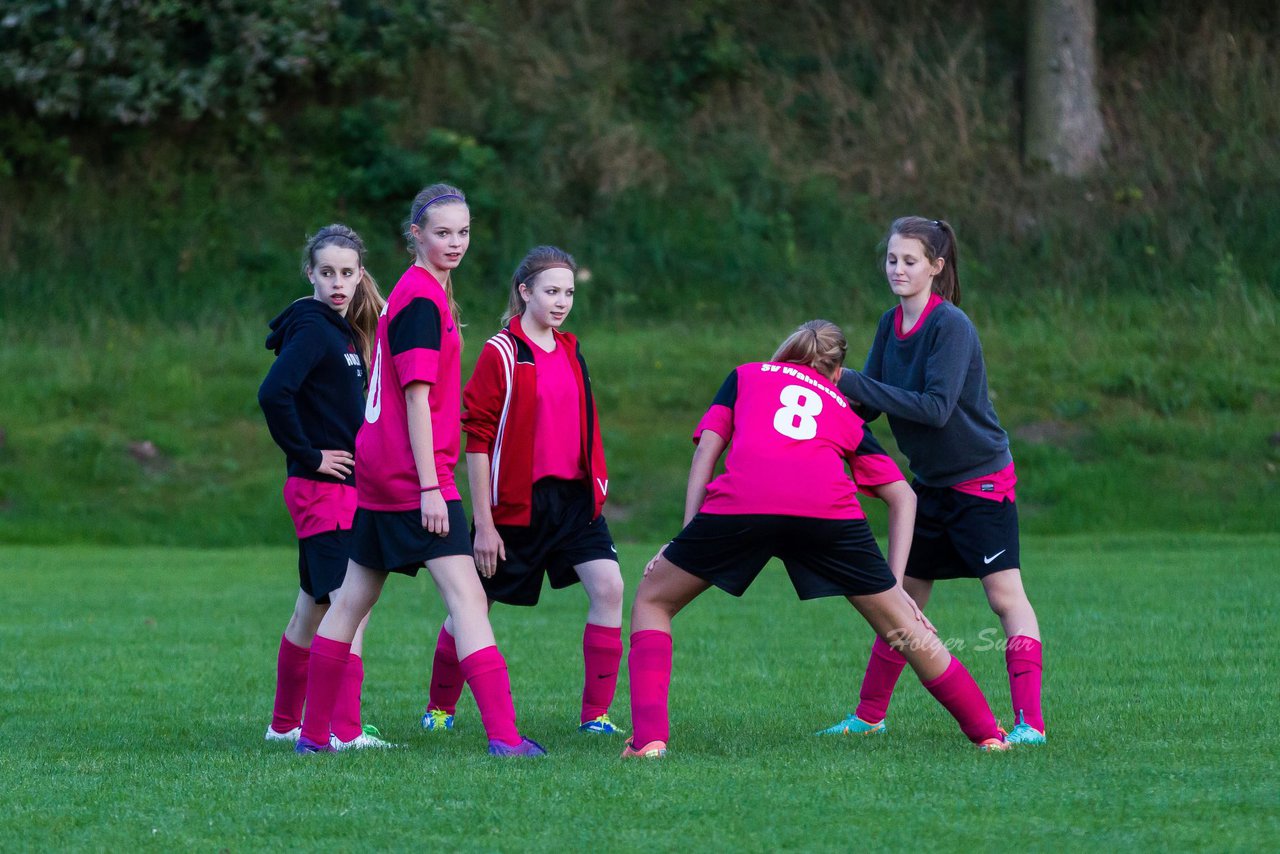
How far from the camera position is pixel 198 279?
20.5 m

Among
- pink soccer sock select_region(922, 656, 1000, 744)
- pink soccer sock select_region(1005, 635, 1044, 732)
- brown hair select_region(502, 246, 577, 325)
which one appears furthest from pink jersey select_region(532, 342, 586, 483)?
pink soccer sock select_region(1005, 635, 1044, 732)

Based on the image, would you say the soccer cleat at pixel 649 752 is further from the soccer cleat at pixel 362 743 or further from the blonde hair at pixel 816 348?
the blonde hair at pixel 816 348

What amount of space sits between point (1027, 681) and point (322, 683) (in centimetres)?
238

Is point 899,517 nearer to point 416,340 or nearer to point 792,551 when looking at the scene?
point 792,551

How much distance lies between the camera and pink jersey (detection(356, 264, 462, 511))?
5289mm

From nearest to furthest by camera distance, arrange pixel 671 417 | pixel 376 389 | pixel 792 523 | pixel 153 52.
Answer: pixel 792 523 → pixel 376 389 → pixel 671 417 → pixel 153 52

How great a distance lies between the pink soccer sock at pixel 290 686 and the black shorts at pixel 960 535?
223 cm

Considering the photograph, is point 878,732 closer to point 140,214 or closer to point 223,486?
point 223,486

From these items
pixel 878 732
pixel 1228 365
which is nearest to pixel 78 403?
pixel 1228 365

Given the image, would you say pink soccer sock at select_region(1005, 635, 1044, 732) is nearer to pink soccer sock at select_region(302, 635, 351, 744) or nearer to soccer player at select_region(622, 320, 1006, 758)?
soccer player at select_region(622, 320, 1006, 758)

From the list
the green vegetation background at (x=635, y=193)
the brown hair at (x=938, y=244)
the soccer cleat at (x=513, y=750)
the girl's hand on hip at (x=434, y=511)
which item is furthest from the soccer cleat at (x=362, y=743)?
the green vegetation background at (x=635, y=193)

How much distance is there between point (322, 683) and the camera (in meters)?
5.50

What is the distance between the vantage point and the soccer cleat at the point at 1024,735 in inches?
214

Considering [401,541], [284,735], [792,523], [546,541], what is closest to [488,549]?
[546,541]
